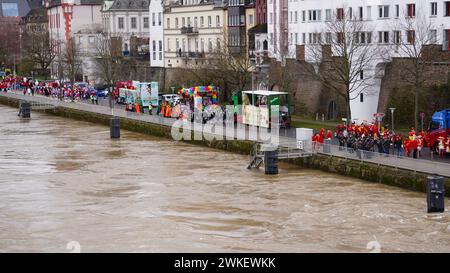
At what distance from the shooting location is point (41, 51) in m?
134

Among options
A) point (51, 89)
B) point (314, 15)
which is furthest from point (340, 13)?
point (51, 89)

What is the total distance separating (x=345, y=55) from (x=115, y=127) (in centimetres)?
1888

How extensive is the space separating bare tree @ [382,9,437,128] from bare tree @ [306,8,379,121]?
1779 mm

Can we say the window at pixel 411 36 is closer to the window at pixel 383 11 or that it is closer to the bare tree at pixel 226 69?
the window at pixel 383 11

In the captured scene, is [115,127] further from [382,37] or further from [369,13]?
[382,37]

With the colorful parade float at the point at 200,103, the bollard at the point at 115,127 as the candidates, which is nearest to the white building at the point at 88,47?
the colorful parade float at the point at 200,103

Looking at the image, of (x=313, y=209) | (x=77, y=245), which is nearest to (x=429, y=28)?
(x=313, y=209)

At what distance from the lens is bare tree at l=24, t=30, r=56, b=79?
430 ft

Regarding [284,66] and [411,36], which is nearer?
[411,36]

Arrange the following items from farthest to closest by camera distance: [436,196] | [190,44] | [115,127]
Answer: [190,44] → [115,127] → [436,196]

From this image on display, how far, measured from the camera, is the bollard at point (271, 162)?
167ft

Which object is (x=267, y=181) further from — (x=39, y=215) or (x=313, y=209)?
(x=39, y=215)

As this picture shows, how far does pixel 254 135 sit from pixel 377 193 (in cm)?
1644

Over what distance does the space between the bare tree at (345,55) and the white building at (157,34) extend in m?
39.2
